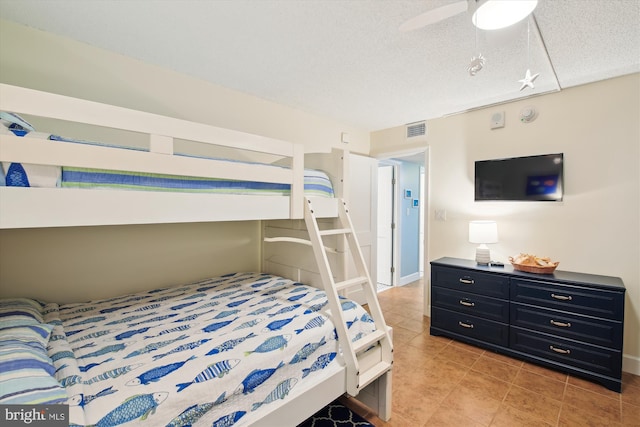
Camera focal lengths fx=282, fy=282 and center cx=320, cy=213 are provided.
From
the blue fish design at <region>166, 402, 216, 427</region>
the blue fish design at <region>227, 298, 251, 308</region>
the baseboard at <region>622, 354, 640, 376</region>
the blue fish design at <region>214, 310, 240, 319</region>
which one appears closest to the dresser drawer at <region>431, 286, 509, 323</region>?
the baseboard at <region>622, 354, 640, 376</region>

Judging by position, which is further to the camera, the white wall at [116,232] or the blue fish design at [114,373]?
the white wall at [116,232]

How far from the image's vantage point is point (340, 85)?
2.45 meters

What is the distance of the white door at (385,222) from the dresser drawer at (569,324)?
7.60 ft

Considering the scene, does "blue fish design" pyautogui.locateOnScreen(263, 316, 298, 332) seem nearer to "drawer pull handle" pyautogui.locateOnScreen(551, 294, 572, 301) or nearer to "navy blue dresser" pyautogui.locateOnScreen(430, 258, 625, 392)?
"navy blue dresser" pyautogui.locateOnScreen(430, 258, 625, 392)

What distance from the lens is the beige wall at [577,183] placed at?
86.1 inches

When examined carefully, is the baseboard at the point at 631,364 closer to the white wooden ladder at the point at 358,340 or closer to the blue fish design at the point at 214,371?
the white wooden ladder at the point at 358,340

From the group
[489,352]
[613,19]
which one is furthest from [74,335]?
[613,19]

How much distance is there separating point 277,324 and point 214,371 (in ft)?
1.41

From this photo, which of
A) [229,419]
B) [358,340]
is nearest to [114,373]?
[229,419]

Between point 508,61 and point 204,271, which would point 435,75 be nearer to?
point 508,61

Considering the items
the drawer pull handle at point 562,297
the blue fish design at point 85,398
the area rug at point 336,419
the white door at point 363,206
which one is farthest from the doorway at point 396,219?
the blue fish design at point 85,398

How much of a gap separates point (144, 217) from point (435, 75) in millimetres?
2253

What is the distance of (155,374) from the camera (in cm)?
103

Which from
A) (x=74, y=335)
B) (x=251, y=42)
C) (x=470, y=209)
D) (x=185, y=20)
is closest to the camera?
(x=74, y=335)
